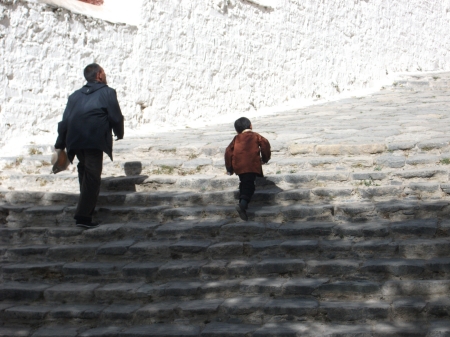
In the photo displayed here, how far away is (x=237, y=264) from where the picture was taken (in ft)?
15.7

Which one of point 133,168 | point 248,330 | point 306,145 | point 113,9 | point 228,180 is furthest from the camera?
point 113,9

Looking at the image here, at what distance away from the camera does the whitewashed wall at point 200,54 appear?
7715 millimetres

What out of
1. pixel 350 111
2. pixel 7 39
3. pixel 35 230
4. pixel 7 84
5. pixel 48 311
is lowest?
pixel 48 311

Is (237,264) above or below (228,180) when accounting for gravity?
below

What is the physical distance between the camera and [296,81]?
38.4ft

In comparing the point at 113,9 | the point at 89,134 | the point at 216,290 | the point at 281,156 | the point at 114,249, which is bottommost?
the point at 216,290

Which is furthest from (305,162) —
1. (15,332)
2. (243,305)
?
(15,332)

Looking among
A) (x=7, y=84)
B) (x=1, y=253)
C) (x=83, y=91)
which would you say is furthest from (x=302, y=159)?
(x=7, y=84)

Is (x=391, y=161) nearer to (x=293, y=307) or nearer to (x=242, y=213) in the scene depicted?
(x=242, y=213)

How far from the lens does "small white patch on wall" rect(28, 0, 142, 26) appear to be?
8570 millimetres

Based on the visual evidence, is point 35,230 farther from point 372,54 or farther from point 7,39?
point 372,54

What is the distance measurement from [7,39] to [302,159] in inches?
146

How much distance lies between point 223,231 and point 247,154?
2.28ft

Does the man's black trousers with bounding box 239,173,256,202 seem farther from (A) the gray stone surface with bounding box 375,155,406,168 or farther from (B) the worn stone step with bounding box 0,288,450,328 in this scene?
(A) the gray stone surface with bounding box 375,155,406,168
